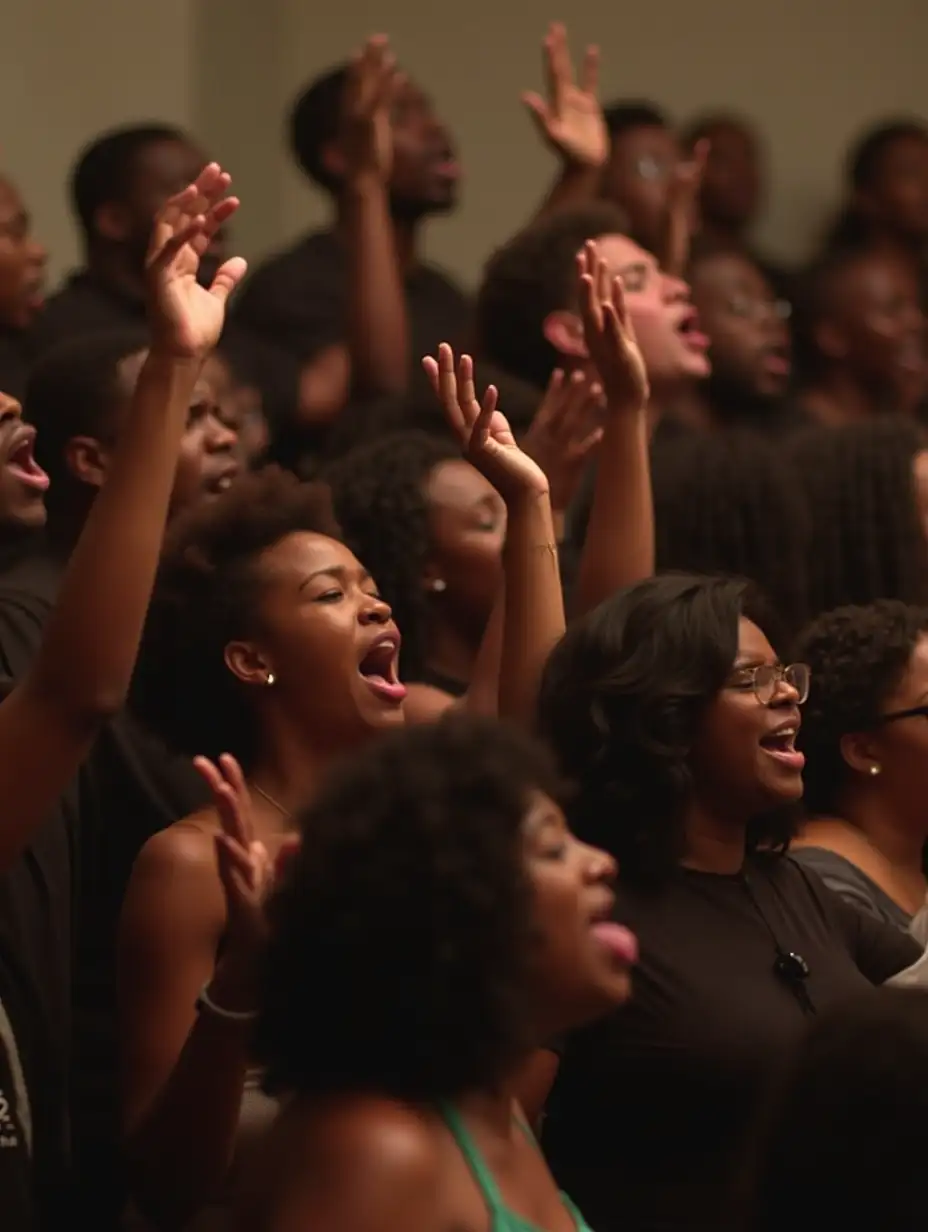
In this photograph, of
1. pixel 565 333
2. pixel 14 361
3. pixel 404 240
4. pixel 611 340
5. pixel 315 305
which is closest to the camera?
pixel 611 340

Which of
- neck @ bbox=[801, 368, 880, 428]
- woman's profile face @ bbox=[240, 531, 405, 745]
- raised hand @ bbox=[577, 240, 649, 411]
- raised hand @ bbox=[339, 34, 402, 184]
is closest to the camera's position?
woman's profile face @ bbox=[240, 531, 405, 745]

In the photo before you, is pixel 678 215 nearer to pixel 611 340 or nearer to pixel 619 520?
pixel 611 340

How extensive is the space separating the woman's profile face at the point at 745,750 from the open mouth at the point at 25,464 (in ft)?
2.62

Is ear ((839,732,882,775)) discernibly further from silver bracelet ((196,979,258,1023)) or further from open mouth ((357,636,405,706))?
silver bracelet ((196,979,258,1023))

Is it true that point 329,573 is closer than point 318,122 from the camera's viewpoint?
Yes

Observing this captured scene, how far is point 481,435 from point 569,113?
5.46ft

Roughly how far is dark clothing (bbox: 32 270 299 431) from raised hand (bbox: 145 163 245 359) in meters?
1.65

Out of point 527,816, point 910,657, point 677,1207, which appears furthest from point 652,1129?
point 910,657

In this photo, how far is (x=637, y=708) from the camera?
2414 millimetres

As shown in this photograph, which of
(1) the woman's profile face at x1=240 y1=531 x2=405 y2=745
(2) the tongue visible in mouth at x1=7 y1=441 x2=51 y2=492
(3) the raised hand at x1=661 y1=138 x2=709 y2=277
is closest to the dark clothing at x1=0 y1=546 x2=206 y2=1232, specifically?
(2) the tongue visible in mouth at x1=7 y1=441 x2=51 y2=492

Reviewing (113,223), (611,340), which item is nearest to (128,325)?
(113,223)

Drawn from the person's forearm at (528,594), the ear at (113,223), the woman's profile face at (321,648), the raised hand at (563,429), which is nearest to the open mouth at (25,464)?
the woman's profile face at (321,648)

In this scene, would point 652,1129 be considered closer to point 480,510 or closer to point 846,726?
point 846,726

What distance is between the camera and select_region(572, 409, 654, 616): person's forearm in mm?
2986
